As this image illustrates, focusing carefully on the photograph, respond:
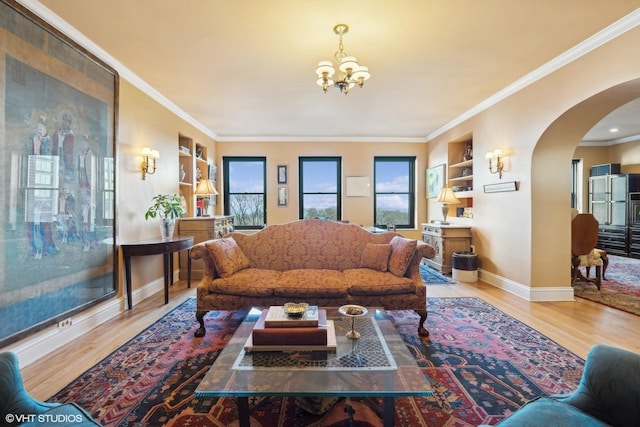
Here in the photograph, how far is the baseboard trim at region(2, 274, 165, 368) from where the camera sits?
2.18 meters

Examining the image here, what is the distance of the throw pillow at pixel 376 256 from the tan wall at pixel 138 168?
2.84 m

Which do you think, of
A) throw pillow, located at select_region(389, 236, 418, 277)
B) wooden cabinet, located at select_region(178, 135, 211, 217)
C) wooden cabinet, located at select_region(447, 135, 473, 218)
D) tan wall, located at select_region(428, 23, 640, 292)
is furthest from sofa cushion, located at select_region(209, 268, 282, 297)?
wooden cabinet, located at select_region(447, 135, 473, 218)

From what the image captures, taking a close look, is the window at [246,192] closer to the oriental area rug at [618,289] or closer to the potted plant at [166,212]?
the potted plant at [166,212]

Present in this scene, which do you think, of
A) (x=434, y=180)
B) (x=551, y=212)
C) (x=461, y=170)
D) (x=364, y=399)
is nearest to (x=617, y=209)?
(x=461, y=170)

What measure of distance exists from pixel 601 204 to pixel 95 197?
9913 millimetres

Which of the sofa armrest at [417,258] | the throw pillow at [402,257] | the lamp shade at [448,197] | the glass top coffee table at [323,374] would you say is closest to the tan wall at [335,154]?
the lamp shade at [448,197]

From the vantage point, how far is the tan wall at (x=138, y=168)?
338cm

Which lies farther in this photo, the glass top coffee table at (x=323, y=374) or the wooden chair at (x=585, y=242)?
the wooden chair at (x=585, y=242)

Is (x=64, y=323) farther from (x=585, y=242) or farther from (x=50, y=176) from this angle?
(x=585, y=242)

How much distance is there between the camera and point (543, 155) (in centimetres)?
361

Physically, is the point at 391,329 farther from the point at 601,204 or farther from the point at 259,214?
the point at 601,204

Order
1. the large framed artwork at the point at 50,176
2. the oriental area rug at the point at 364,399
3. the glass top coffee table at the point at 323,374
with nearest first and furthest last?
the glass top coffee table at the point at 323,374 → the oriental area rug at the point at 364,399 → the large framed artwork at the point at 50,176

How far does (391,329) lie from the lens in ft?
6.43

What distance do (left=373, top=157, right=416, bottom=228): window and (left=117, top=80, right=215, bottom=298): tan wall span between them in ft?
14.7
